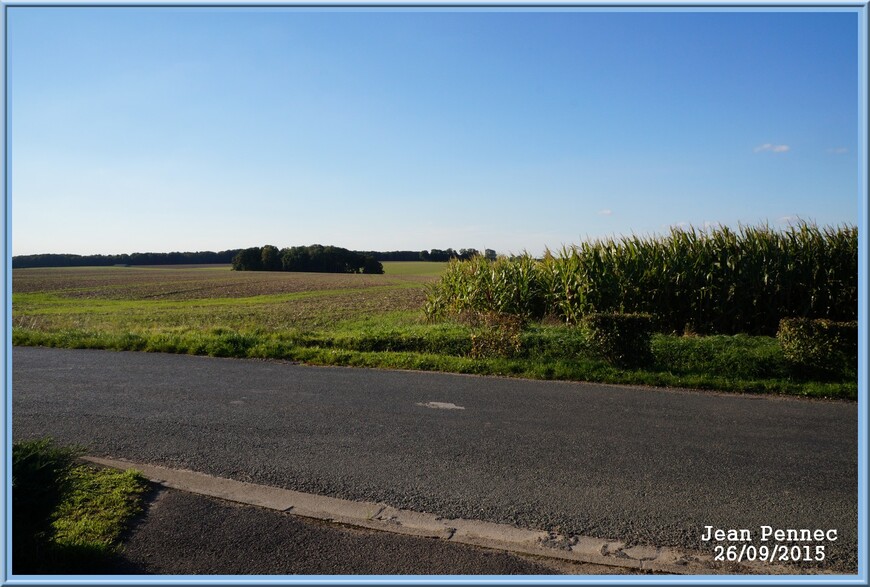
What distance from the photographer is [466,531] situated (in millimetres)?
4246

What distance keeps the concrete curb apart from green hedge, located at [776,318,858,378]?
6450mm

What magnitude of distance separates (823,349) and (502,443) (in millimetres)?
5831

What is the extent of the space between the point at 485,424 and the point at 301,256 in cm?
2398

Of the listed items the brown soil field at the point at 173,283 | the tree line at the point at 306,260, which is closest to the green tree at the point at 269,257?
the tree line at the point at 306,260

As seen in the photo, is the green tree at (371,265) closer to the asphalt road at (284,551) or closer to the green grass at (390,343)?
the green grass at (390,343)

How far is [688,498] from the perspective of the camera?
473 centimetres

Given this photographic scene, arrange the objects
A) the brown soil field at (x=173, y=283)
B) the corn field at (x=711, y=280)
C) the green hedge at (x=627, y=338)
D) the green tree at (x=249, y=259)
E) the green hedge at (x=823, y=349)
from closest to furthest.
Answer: the green hedge at (x=823, y=349)
the green hedge at (x=627, y=338)
the corn field at (x=711, y=280)
the green tree at (x=249, y=259)
the brown soil field at (x=173, y=283)

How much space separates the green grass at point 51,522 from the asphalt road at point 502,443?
4.29ft

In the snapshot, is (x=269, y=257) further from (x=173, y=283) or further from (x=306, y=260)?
(x=173, y=283)

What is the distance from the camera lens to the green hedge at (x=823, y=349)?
909cm

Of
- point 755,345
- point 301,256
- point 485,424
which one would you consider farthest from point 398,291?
point 485,424

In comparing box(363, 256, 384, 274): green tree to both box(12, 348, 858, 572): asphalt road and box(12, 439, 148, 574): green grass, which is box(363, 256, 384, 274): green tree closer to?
box(12, 348, 858, 572): asphalt road

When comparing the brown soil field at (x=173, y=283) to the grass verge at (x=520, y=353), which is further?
the brown soil field at (x=173, y=283)

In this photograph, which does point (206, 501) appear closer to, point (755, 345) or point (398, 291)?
point (755, 345)
